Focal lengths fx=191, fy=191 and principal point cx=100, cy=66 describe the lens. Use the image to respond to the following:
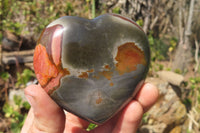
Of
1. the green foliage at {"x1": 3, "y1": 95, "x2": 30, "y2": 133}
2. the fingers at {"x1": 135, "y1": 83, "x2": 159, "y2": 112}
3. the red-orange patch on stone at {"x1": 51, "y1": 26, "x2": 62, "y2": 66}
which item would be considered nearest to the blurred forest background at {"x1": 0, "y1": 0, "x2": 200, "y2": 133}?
the green foliage at {"x1": 3, "y1": 95, "x2": 30, "y2": 133}

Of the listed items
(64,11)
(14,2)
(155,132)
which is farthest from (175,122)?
(14,2)

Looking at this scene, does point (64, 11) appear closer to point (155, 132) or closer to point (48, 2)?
point (48, 2)

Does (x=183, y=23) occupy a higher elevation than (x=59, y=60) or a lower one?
lower

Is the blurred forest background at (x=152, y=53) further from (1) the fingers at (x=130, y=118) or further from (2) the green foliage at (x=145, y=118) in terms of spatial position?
(1) the fingers at (x=130, y=118)

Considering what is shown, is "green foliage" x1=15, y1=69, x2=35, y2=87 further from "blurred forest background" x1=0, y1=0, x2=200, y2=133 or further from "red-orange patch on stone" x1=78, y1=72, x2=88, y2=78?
"red-orange patch on stone" x1=78, y1=72, x2=88, y2=78

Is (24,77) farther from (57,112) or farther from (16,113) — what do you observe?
(57,112)
